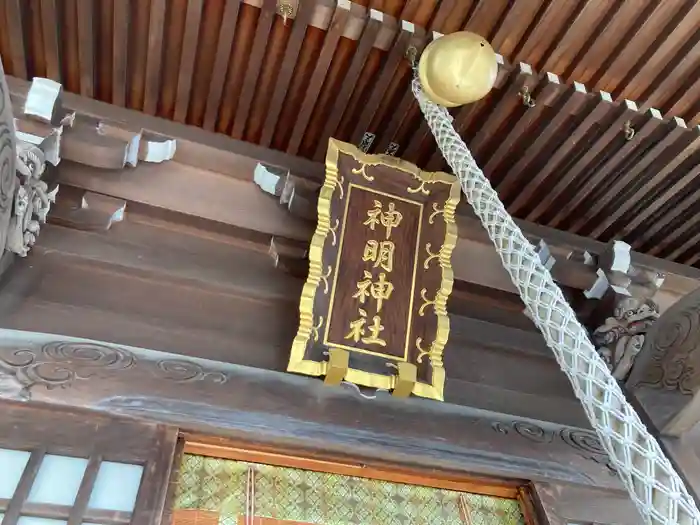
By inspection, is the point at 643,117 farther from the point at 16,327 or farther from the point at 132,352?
the point at 16,327

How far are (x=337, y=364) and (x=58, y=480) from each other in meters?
1.01

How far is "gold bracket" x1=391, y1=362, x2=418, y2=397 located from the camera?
2.56 metres

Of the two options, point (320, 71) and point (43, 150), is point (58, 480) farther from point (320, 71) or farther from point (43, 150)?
point (320, 71)

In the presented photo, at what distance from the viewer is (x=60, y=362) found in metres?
2.30

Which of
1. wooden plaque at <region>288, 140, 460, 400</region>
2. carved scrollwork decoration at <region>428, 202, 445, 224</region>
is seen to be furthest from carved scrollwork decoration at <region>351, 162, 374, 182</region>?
carved scrollwork decoration at <region>428, 202, 445, 224</region>

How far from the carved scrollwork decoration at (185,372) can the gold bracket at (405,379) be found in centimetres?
66

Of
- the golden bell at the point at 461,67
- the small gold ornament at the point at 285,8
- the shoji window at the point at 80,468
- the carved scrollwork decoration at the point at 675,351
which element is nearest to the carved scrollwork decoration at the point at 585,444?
the carved scrollwork decoration at the point at 675,351

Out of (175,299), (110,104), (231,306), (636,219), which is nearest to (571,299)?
(636,219)

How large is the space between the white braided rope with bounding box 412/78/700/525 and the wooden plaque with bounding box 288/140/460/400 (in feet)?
2.53

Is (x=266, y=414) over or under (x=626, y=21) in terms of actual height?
under

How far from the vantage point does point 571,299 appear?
3.32 meters

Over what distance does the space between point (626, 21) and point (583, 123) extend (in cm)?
45

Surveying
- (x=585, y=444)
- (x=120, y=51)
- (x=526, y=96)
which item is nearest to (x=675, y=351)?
(x=585, y=444)

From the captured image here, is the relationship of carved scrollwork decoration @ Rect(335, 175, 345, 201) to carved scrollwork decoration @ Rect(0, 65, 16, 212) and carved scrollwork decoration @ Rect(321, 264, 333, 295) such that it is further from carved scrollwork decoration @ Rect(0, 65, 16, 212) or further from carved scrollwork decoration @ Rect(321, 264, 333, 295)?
carved scrollwork decoration @ Rect(0, 65, 16, 212)
